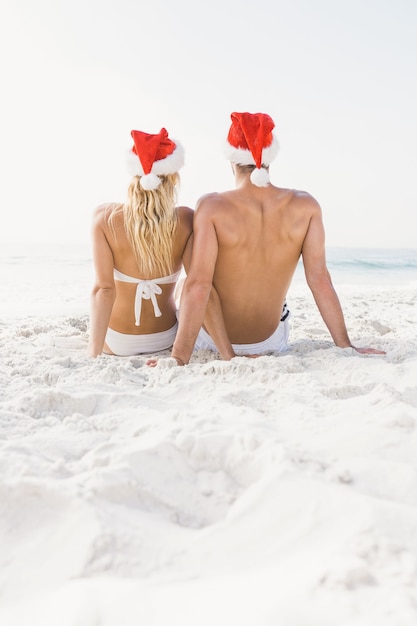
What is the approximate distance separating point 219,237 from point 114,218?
59 centimetres

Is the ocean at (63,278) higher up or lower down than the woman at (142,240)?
lower down

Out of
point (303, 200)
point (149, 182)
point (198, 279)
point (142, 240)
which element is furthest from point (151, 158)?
point (303, 200)

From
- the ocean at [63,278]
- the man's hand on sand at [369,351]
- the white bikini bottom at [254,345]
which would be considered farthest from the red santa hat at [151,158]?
the ocean at [63,278]

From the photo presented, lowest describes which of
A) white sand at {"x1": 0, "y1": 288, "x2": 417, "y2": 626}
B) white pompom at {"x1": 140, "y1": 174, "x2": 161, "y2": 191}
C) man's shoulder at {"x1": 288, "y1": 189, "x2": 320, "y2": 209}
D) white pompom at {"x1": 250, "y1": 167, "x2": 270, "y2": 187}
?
white sand at {"x1": 0, "y1": 288, "x2": 417, "y2": 626}

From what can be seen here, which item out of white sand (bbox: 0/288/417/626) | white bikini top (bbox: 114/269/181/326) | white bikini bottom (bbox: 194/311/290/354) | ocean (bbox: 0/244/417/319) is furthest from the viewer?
ocean (bbox: 0/244/417/319)

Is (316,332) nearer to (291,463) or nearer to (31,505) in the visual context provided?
(291,463)

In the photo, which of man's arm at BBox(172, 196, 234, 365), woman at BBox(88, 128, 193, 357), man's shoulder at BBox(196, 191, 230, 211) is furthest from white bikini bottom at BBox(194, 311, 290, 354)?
man's shoulder at BBox(196, 191, 230, 211)

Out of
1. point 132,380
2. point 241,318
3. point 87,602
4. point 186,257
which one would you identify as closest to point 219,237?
point 186,257

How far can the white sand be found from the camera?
0.89 metres

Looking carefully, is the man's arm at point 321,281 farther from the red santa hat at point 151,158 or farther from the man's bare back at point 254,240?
the red santa hat at point 151,158

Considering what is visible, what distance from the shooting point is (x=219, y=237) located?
2.75 meters

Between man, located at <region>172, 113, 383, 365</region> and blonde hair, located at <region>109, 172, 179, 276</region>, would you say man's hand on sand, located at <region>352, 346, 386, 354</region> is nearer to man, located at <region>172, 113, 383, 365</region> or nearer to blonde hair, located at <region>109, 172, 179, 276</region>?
man, located at <region>172, 113, 383, 365</region>

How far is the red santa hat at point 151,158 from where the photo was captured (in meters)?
2.74

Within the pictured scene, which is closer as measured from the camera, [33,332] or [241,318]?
[241,318]
